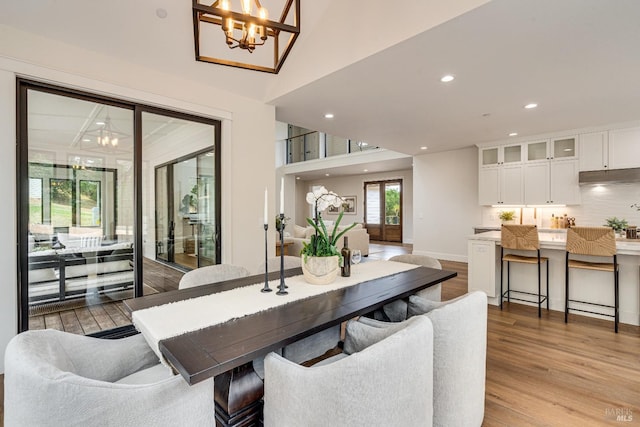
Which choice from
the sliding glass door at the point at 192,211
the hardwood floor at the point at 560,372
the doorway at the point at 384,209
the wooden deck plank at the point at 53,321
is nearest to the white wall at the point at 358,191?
the doorway at the point at 384,209

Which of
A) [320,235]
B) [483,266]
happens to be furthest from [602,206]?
[320,235]

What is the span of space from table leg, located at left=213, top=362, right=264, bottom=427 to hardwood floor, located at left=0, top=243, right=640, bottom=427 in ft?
4.66

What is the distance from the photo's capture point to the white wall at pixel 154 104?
2.42 m

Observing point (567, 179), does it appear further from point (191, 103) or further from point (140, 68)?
point (140, 68)

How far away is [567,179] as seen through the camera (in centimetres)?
538

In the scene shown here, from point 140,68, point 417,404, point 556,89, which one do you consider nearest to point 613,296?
point 556,89

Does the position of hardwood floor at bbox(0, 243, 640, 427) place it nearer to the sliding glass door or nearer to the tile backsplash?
the sliding glass door

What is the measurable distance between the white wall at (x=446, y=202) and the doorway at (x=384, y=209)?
285cm

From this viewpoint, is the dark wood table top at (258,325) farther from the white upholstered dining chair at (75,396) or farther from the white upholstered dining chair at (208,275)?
the white upholstered dining chair at (208,275)

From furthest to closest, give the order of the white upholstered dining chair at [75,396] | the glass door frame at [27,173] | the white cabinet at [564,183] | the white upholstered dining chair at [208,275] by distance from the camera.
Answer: the white cabinet at [564,183] → the glass door frame at [27,173] → the white upholstered dining chair at [208,275] → the white upholstered dining chair at [75,396]

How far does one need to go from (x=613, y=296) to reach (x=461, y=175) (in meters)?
4.11

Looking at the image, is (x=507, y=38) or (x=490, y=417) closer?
(x=490, y=417)

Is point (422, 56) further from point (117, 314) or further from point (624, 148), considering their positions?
point (624, 148)

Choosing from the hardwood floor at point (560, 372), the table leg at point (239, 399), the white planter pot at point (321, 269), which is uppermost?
the white planter pot at point (321, 269)
